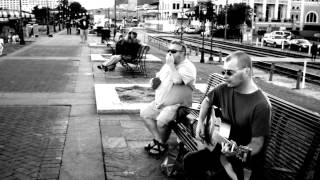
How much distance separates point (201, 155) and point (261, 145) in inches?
22.7

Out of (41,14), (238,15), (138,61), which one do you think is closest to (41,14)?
(41,14)

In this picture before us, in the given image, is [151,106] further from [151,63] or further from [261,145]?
[151,63]

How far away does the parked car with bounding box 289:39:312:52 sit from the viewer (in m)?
38.4

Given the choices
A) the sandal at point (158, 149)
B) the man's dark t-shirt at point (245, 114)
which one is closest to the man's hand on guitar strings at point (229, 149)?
the man's dark t-shirt at point (245, 114)

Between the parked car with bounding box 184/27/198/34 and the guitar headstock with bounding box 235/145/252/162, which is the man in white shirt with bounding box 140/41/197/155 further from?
the parked car with bounding box 184/27/198/34

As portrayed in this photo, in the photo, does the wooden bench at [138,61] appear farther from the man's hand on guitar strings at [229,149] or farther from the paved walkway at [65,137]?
the man's hand on guitar strings at [229,149]

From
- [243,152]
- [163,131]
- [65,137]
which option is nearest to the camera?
[243,152]

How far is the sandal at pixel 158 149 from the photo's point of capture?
19.1 ft

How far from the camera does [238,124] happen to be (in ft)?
12.8

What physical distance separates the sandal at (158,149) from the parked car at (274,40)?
129 feet

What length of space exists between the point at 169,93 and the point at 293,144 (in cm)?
222

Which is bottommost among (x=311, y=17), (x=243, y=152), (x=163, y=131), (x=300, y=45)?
(x=300, y=45)

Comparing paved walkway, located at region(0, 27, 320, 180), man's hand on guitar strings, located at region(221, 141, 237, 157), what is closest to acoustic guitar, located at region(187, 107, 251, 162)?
man's hand on guitar strings, located at region(221, 141, 237, 157)

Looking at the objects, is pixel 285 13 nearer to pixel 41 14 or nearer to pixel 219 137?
pixel 41 14
